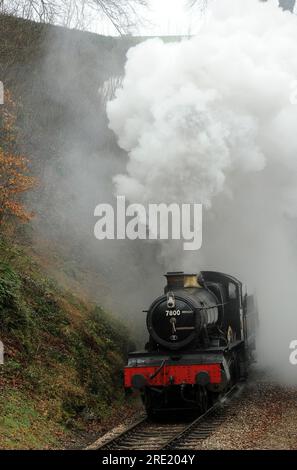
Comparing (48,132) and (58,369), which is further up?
(48,132)

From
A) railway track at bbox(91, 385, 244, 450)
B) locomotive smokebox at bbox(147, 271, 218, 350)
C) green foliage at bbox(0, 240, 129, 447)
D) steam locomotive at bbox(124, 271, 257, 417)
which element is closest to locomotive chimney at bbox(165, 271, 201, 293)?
steam locomotive at bbox(124, 271, 257, 417)

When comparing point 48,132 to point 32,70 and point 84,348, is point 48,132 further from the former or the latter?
point 84,348

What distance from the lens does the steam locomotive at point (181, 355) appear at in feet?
36.7

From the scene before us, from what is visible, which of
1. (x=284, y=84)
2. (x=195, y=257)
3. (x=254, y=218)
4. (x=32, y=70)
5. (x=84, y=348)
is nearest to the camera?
(x=84, y=348)

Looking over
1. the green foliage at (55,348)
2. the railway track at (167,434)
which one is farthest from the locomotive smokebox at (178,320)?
the green foliage at (55,348)

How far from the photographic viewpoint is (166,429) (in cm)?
1080

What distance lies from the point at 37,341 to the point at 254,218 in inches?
340

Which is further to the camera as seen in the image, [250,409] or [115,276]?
[115,276]

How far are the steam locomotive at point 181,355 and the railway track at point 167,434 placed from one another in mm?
368

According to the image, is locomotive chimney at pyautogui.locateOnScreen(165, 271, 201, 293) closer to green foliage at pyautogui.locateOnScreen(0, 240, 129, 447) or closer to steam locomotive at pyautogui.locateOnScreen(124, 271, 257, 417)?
steam locomotive at pyautogui.locateOnScreen(124, 271, 257, 417)

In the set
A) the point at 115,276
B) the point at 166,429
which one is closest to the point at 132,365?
the point at 166,429

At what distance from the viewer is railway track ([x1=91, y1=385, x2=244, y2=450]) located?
9.30 metres

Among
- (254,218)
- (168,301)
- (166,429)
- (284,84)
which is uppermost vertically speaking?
(284,84)

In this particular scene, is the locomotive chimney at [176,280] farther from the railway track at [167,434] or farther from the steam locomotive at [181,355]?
the railway track at [167,434]
